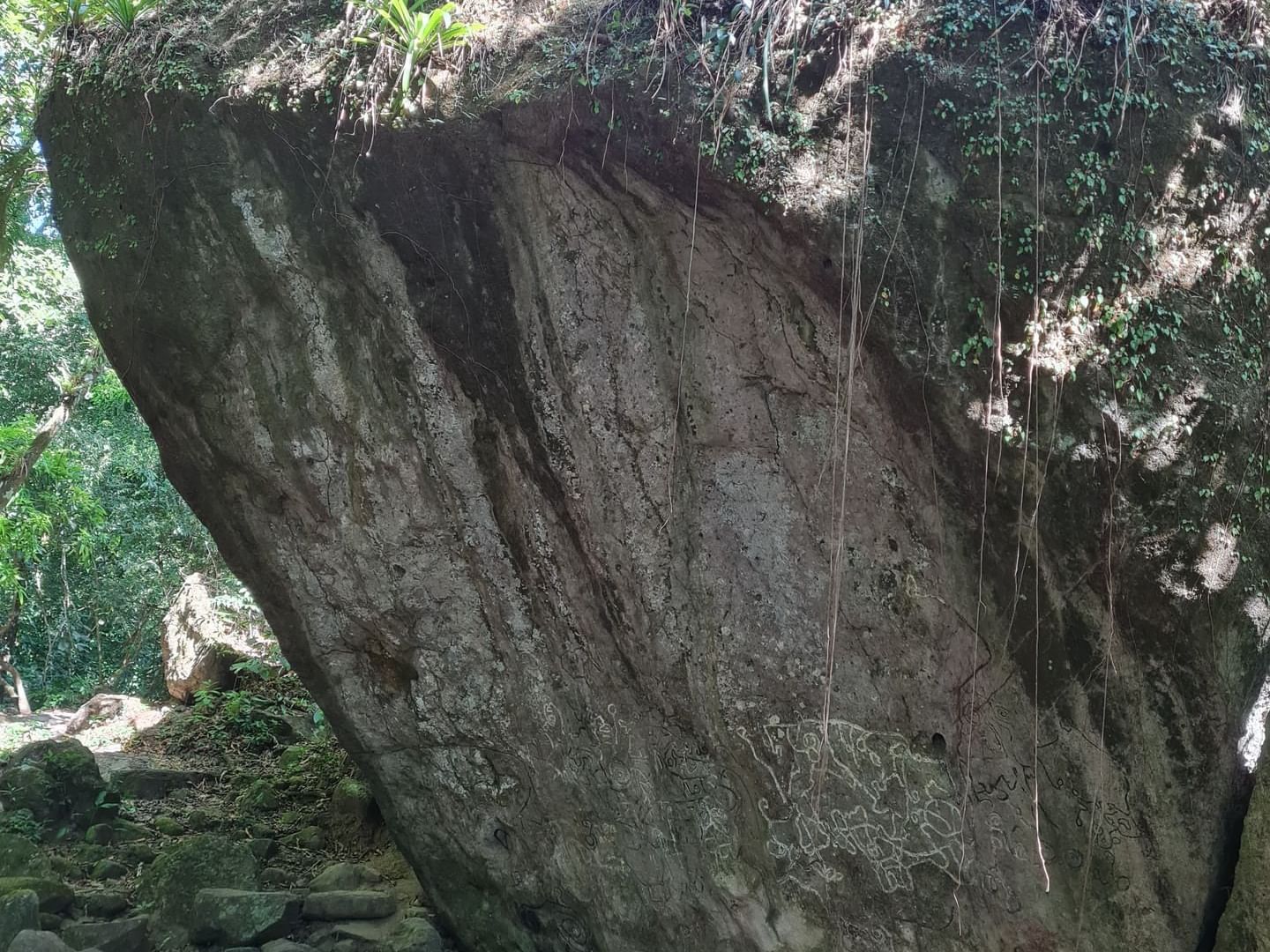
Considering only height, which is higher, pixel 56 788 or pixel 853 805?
pixel 853 805

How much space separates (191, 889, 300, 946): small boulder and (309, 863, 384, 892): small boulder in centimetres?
56

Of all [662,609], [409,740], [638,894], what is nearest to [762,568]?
[662,609]

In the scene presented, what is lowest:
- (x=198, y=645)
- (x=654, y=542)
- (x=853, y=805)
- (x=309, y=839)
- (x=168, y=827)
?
(x=168, y=827)

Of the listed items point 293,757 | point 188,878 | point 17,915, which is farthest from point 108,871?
point 293,757

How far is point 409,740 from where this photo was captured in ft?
17.3

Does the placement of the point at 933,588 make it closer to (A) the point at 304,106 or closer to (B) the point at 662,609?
(B) the point at 662,609

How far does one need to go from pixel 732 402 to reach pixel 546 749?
2.07 meters

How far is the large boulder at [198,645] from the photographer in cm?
1062

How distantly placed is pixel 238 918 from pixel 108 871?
1.36 metres

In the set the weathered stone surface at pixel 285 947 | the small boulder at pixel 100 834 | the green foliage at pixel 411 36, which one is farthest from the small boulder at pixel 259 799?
the green foliage at pixel 411 36

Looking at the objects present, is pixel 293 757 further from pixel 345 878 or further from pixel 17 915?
pixel 17 915

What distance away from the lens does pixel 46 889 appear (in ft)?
17.6

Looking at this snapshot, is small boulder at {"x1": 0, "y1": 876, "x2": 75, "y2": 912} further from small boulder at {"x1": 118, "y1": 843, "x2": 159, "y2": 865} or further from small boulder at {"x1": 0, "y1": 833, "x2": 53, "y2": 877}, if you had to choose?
small boulder at {"x1": 118, "y1": 843, "x2": 159, "y2": 865}

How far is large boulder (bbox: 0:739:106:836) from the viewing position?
6.63 m
